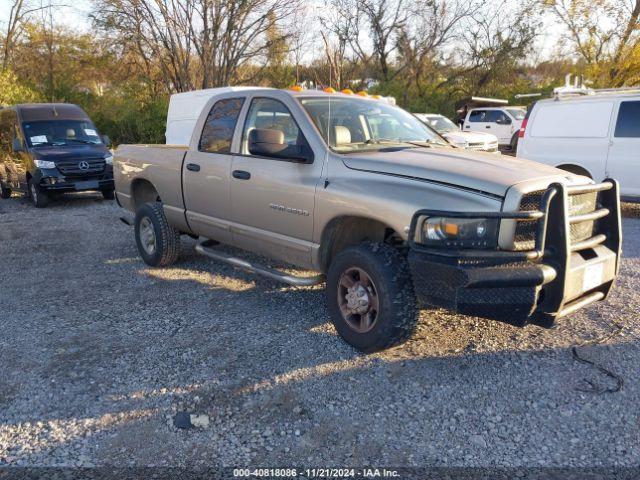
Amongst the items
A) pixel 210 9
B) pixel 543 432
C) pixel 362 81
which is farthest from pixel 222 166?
pixel 362 81

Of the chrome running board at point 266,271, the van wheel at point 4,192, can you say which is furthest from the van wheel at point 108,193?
the chrome running board at point 266,271

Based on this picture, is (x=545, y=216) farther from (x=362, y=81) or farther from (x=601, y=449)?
(x=362, y=81)

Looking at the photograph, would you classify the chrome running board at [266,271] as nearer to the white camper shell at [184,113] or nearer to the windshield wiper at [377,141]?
the windshield wiper at [377,141]

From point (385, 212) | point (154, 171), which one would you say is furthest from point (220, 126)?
point (385, 212)

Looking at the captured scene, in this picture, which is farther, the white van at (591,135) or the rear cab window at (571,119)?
the rear cab window at (571,119)

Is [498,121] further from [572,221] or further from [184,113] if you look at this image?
[572,221]

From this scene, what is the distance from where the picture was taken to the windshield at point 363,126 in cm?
420

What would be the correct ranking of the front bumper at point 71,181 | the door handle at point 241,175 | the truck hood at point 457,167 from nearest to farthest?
the truck hood at point 457,167, the door handle at point 241,175, the front bumper at point 71,181

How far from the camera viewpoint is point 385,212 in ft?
11.5

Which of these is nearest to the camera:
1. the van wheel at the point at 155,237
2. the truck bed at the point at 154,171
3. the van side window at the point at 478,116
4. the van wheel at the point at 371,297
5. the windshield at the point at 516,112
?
the van wheel at the point at 371,297

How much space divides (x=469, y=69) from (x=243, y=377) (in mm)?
28864

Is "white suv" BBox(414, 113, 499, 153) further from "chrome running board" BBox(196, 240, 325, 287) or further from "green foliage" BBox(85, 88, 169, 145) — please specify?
"green foliage" BBox(85, 88, 169, 145)

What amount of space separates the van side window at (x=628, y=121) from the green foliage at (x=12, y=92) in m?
18.7

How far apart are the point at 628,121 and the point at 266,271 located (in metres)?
6.93
